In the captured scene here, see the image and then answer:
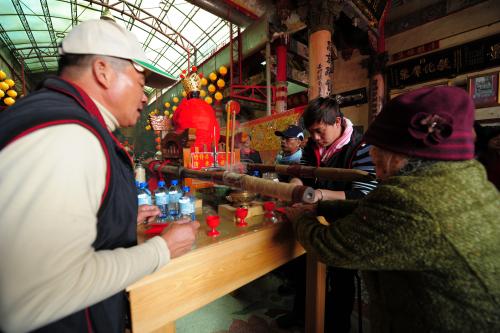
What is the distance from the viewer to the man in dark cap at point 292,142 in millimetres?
3496

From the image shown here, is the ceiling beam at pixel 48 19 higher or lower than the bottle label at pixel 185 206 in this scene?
higher

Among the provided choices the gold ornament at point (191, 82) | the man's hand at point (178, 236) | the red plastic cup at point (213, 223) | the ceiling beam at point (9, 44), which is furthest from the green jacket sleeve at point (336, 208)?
the ceiling beam at point (9, 44)

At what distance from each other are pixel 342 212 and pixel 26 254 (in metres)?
1.43

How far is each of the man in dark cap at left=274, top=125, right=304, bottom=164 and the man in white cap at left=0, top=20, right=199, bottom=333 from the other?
2.80m

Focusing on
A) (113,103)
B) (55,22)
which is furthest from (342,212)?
(55,22)

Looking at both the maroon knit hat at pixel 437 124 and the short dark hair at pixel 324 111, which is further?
the short dark hair at pixel 324 111

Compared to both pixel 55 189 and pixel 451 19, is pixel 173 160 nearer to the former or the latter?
pixel 55 189

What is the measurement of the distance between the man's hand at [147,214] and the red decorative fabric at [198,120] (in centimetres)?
215

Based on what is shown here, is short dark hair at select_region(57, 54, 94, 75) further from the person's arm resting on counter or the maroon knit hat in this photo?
the maroon knit hat

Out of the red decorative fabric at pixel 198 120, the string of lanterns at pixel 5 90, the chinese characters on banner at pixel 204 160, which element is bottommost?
the chinese characters on banner at pixel 204 160

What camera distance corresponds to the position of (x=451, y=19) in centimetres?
586

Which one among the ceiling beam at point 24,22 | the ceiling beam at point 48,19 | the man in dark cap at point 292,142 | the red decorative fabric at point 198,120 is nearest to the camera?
the man in dark cap at point 292,142

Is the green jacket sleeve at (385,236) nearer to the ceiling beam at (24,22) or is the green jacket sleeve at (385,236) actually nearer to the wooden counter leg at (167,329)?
the wooden counter leg at (167,329)

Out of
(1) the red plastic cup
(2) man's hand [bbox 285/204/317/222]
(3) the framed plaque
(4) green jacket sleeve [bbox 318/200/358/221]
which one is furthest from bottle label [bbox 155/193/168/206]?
(3) the framed plaque
